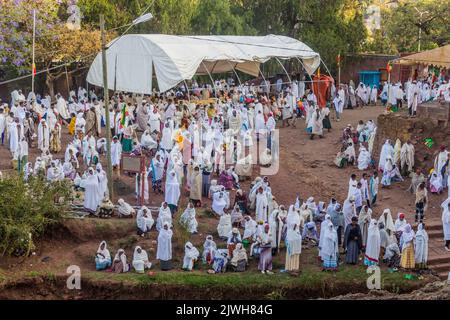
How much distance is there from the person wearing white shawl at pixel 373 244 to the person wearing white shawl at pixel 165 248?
3789mm

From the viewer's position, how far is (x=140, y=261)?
14.7 m

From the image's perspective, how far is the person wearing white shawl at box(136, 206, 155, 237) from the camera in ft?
52.2

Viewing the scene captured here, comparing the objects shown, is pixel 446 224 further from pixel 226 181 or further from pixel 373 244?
pixel 226 181

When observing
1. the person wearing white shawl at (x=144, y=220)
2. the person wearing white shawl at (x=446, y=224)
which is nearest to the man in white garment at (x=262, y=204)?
the person wearing white shawl at (x=144, y=220)

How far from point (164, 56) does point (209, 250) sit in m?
10.4

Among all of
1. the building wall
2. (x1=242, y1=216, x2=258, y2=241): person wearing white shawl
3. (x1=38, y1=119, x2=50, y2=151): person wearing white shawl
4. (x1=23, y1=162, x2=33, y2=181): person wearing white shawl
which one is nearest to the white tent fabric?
(x1=38, y1=119, x2=50, y2=151): person wearing white shawl

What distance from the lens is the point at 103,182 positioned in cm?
1686

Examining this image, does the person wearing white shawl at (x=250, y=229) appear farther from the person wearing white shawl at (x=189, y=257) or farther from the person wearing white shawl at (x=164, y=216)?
the person wearing white shawl at (x=164, y=216)

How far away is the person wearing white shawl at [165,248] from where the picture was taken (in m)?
14.8

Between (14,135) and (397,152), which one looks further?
(397,152)

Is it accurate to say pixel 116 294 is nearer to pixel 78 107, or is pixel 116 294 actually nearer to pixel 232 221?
pixel 232 221

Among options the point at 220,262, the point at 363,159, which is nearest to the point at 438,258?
the point at 220,262

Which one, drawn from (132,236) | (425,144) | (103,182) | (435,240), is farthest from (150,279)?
(425,144)

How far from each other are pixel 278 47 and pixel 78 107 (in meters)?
8.48
